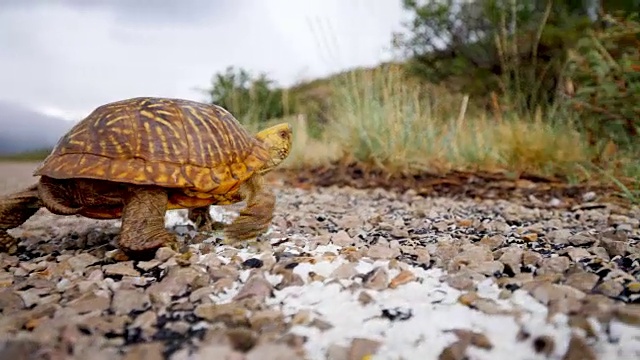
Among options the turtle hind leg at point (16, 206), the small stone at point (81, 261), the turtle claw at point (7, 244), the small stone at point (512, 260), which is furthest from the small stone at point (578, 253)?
the turtle claw at point (7, 244)

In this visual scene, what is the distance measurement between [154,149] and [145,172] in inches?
3.5

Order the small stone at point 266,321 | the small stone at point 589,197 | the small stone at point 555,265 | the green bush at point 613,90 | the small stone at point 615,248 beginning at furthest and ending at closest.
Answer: the green bush at point 613,90 < the small stone at point 589,197 < the small stone at point 615,248 < the small stone at point 555,265 < the small stone at point 266,321

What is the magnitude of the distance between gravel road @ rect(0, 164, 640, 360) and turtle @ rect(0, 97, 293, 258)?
4.8 inches

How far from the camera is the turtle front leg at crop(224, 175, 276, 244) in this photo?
1.92m

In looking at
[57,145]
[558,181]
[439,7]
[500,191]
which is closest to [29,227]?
[57,145]

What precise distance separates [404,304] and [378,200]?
99.5 inches

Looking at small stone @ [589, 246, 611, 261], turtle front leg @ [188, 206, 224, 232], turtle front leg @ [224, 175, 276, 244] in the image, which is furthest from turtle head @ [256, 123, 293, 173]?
small stone @ [589, 246, 611, 261]

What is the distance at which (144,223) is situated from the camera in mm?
1761

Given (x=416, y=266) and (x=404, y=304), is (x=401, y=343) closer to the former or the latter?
(x=404, y=304)

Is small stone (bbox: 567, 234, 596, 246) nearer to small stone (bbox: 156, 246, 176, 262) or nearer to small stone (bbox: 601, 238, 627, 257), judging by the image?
small stone (bbox: 601, 238, 627, 257)

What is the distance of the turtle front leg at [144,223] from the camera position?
172 cm

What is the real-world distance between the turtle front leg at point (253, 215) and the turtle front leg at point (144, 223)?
8.0 inches

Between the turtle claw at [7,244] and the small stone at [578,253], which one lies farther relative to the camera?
the turtle claw at [7,244]

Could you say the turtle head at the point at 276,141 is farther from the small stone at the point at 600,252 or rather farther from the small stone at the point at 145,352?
the small stone at the point at 145,352
